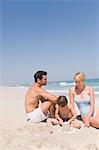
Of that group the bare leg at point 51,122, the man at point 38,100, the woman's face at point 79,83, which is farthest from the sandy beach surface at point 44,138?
the woman's face at point 79,83

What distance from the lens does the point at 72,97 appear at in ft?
18.5

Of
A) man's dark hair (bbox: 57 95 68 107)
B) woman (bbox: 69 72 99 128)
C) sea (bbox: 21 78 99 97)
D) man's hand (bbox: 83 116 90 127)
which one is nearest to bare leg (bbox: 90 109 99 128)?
man's hand (bbox: 83 116 90 127)

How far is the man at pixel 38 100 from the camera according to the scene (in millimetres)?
5379

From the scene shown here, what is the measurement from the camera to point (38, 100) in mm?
5598

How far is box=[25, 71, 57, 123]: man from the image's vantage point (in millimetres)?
5379

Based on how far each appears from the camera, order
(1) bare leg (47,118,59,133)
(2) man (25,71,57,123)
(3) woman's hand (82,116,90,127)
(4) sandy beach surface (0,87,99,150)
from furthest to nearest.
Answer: (2) man (25,71,57,123), (3) woman's hand (82,116,90,127), (1) bare leg (47,118,59,133), (4) sandy beach surface (0,87,99,150)

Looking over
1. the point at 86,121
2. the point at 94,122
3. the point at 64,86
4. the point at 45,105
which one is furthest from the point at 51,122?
the point at 64,86

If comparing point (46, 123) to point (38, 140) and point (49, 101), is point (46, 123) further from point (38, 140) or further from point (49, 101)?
point (38, 140)

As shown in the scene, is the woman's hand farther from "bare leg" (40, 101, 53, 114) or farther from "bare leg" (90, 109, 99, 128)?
"bare leg" (40, 101, 53, 114)

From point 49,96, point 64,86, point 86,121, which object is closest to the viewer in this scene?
point 86,121

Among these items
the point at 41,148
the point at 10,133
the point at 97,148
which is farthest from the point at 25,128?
the point at 97,148

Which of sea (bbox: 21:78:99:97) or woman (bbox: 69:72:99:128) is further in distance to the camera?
sea (bbox: 21:78:99:97)

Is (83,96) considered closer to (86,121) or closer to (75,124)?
(86,121)

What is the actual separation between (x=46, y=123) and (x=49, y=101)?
1.18ft
